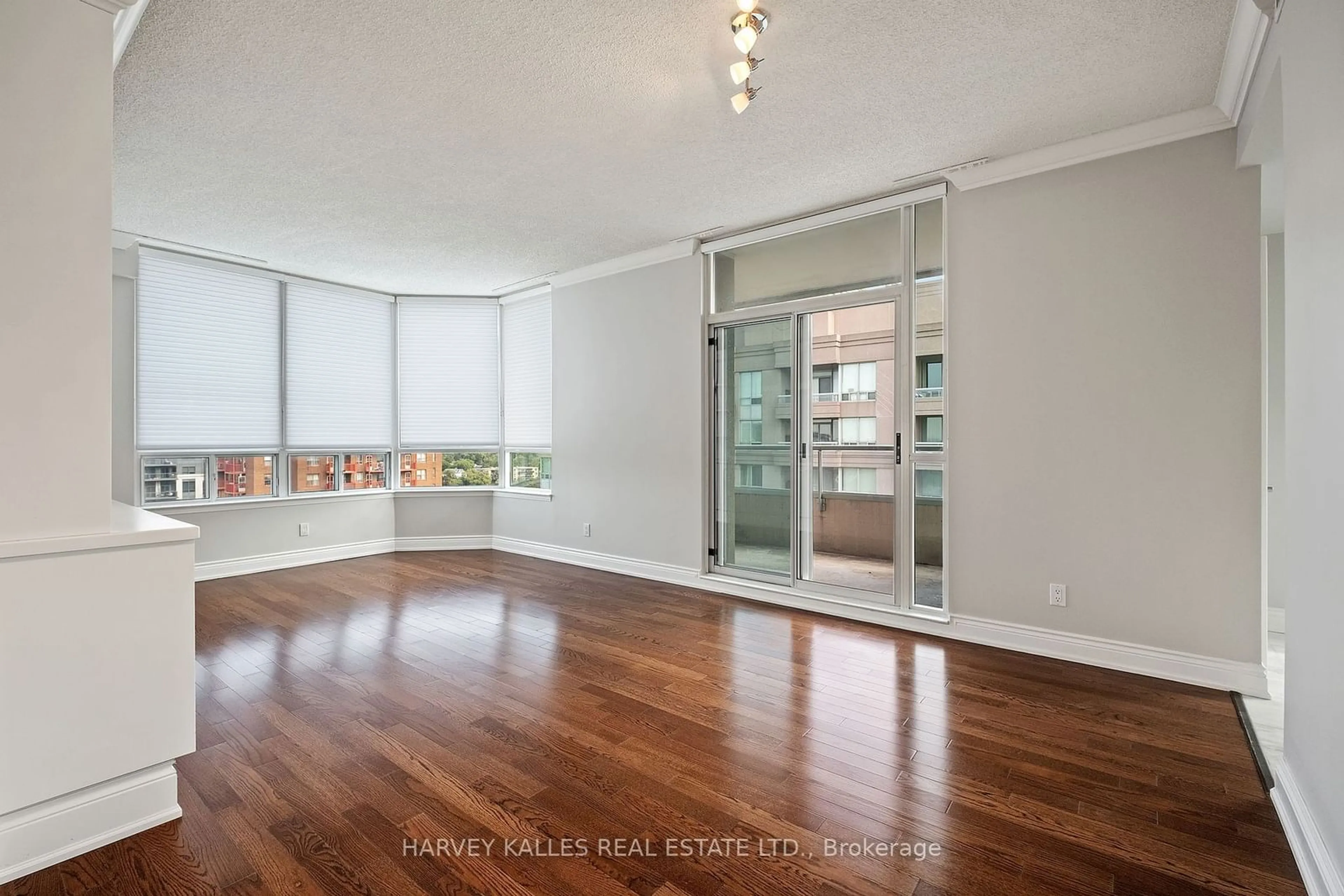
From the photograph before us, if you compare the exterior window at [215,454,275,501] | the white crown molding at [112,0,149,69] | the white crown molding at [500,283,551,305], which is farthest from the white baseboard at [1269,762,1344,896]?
the exterior window at [215,454,275,501]

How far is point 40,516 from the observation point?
184cm

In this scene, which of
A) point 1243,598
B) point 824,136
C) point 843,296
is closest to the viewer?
point 1243,598

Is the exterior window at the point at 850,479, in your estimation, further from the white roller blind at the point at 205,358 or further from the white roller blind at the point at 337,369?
the white roller blind at the point at 205,358

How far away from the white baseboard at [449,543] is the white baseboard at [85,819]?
4.96 metres

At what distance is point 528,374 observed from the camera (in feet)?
22.4

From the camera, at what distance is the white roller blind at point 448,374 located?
6.94m

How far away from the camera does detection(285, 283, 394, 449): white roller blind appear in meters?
6.14

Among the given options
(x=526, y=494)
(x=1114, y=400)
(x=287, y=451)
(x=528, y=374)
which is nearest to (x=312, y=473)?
(x=287, y=451)

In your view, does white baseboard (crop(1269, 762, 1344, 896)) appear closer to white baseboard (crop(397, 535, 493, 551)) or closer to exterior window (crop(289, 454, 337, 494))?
white baseboard (crop(397, 535, 493, 551))

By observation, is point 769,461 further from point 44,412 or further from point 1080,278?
point 44,412

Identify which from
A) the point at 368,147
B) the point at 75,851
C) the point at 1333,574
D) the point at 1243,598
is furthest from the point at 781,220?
the point at 75,851

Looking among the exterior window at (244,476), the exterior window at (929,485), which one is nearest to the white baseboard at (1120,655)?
the exterior window at (929,485)

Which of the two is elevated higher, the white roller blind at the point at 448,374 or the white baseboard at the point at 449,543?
the white roller blind at the point at 448,374

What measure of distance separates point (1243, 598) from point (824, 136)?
119 inches
